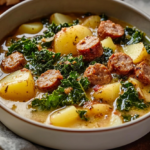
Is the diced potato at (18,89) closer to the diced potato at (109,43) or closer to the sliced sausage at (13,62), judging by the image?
the sliced sausage at (13,62)

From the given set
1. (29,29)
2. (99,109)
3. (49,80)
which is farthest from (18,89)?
(29,29)

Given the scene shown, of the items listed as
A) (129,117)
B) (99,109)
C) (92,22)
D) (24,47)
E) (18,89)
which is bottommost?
(129,117)

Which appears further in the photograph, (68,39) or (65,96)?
(68,39)

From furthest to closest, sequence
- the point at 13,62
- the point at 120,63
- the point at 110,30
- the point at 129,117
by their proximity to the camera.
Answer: the point at 110,30 → the point at 13,62 → the point at 120,63 → the point at 129,117

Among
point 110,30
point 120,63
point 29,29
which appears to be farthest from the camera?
point 29,29

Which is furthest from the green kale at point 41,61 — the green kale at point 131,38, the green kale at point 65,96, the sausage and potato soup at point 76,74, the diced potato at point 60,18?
the green kale at point 131,38

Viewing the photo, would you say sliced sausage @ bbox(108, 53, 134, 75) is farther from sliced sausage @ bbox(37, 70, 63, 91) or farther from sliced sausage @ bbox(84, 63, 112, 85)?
sliced sausage @ bbox(37, 70, 63, 91)

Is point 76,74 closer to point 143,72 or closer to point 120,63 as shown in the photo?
point 120,63
